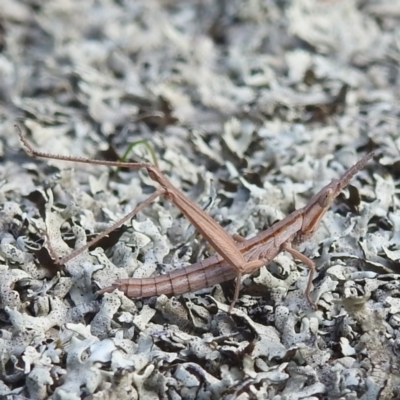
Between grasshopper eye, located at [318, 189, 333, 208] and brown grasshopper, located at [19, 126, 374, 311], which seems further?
grasshopper eye, located at [318, 189, 333, 208]

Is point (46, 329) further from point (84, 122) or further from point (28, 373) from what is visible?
point (84, 122)

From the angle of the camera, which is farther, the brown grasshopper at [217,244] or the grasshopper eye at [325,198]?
the grasshopper eye at [325,198]

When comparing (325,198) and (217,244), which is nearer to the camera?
(217,244)

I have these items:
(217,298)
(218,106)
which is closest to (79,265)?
(217,298)

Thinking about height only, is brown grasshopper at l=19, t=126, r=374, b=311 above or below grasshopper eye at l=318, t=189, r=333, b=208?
below

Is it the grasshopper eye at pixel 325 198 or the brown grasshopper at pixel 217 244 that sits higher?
the grasshopper eye at pixel 325 198
